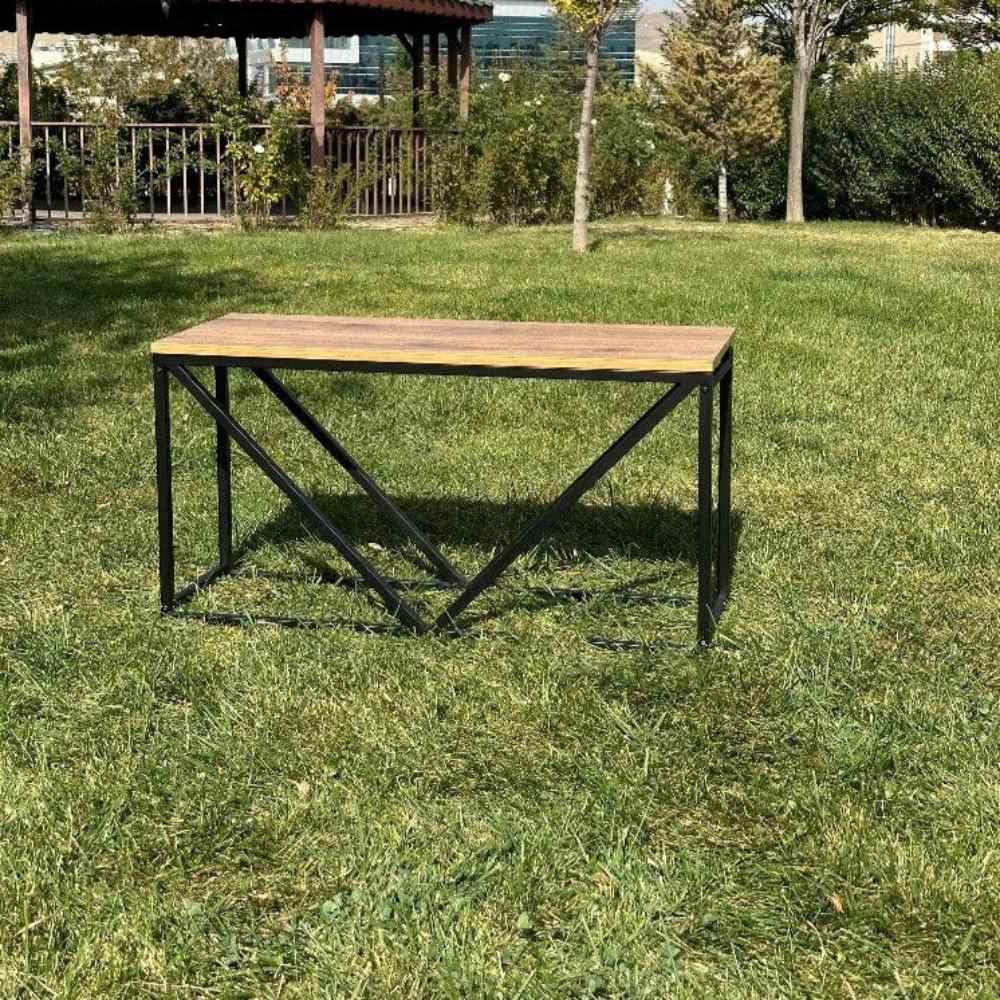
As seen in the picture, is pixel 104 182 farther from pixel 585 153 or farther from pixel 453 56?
pixel 453 56

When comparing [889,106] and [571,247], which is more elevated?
[889,106]

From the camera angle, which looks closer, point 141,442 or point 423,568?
point 423,568

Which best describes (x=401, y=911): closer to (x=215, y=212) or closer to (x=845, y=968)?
(x=845, y=968)

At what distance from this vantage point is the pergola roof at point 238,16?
16.8 m

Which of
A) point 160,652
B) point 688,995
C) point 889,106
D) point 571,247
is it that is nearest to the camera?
point 688,995

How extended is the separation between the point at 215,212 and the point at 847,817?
15732 mm

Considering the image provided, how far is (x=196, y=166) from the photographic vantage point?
52.0ft

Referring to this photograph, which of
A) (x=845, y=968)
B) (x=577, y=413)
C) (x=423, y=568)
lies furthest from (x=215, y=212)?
(x=845, y=968)

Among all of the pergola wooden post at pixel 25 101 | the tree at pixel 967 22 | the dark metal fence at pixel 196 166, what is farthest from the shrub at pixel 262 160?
the tree at pixel 967 22

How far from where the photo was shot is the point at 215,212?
17625 mm

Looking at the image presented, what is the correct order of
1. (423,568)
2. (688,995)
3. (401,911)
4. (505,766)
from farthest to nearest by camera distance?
(423,568) → (505,766) → (401,911) → (688,995)

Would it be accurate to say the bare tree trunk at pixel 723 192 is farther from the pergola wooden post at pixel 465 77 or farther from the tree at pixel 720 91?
the pergola wooden post at pixel 465 77

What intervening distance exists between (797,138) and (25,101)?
1047 centimetres

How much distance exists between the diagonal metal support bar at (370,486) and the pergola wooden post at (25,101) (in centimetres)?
1176
